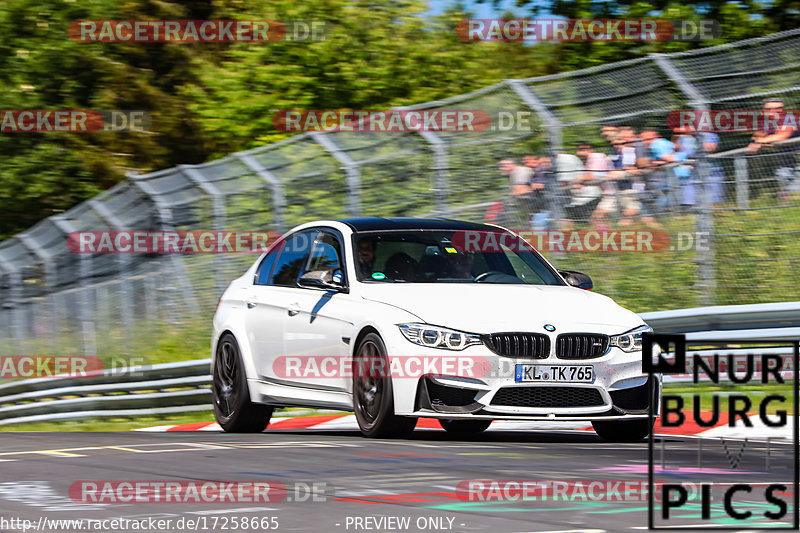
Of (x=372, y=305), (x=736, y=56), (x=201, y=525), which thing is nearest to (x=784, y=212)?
(x=736, y=56)

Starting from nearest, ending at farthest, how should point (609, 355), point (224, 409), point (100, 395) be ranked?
point (609, 355)
point (224, 409)
point (100, 395)

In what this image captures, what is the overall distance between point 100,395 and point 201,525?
12.6 m

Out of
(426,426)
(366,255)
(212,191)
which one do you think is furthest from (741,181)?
(212,191)

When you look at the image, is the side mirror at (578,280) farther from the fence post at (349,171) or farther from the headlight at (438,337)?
the fence post at (349,171)

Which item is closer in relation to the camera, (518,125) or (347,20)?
(518,125)

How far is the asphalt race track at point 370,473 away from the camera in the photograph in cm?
588

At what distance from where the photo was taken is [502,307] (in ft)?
30.8

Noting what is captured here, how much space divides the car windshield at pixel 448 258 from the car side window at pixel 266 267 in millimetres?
1150

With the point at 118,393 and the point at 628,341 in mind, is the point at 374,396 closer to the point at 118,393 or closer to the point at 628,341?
the point at 628,341

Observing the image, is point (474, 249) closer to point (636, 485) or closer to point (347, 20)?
point (636, 485)

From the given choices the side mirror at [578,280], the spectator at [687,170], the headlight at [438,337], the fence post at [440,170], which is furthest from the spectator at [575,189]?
the headlight at [438,337]

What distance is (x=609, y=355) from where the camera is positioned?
9266 millimetres

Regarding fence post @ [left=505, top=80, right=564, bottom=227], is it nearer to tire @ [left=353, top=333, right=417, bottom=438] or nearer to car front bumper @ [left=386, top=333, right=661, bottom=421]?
tire @ [left=353, top=333, right=417, bottom=438]

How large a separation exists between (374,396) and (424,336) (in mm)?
582
